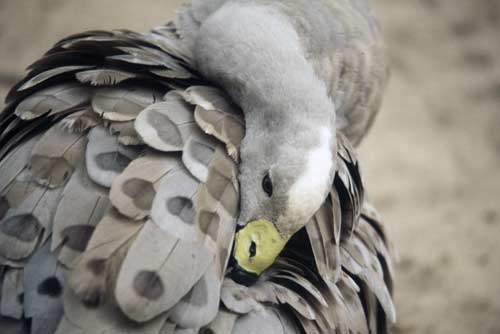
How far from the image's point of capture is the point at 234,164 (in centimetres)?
211

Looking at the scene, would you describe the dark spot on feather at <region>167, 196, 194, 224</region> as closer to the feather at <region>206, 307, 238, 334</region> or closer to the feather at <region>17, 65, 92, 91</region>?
the feather at <region>206, 307, 238, 334</region>

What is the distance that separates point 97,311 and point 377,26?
70.1 inches

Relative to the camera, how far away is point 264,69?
2.35 meters

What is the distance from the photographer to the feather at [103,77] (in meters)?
2.11

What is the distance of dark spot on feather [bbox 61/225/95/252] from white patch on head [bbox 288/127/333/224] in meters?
0.56

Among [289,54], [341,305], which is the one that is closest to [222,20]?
[289,54]

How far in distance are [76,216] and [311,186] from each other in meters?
0.63

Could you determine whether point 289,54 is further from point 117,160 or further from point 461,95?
point 461,95

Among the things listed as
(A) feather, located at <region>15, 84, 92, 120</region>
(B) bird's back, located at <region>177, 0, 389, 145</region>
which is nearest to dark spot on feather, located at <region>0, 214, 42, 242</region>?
(A) feather, located at <region>15, 84, 92, 120</region>

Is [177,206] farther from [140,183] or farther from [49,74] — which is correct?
[49,74]

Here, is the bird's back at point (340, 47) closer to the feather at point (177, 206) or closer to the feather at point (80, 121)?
the feather at point (80, 121)

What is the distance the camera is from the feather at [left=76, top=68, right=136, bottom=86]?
2.11 meters

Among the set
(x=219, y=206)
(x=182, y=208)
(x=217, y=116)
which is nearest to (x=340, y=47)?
(x=217, y=116)

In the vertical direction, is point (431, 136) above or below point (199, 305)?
below
